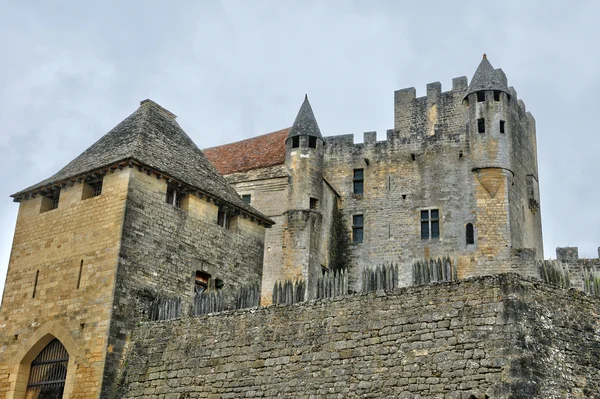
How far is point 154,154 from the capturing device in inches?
824

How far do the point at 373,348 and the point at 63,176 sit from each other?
10868mm

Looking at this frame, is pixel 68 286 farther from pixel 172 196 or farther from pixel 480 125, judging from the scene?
pixel 480 125

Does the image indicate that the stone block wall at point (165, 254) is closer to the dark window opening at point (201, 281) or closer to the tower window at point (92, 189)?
the dark window opening at point (201, 281)

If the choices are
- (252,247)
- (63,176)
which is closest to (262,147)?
(252,247)

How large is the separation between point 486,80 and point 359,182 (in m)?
7.27

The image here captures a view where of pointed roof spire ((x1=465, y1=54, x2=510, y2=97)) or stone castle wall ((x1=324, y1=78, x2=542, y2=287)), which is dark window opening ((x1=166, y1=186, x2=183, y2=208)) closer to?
stone castle wall ((x1=324, y1=78, x2=542, y2=287))

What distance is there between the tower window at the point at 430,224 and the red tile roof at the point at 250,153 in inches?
265

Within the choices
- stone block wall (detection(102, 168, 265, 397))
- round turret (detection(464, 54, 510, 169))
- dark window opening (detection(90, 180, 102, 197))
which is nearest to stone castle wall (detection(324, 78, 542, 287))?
round turret (detection(464, 54, 510, 169))

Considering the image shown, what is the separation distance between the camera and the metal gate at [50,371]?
18328mm

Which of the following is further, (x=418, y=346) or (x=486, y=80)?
(x=486, y=80)

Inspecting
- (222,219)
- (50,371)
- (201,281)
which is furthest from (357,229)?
(50,371)

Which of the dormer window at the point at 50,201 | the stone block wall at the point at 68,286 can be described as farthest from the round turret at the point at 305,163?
the stone block wall at the point at 68,286

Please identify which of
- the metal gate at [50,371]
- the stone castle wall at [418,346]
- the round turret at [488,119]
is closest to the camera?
the stone castle wall at [418,346]

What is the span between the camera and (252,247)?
22.7 meters
